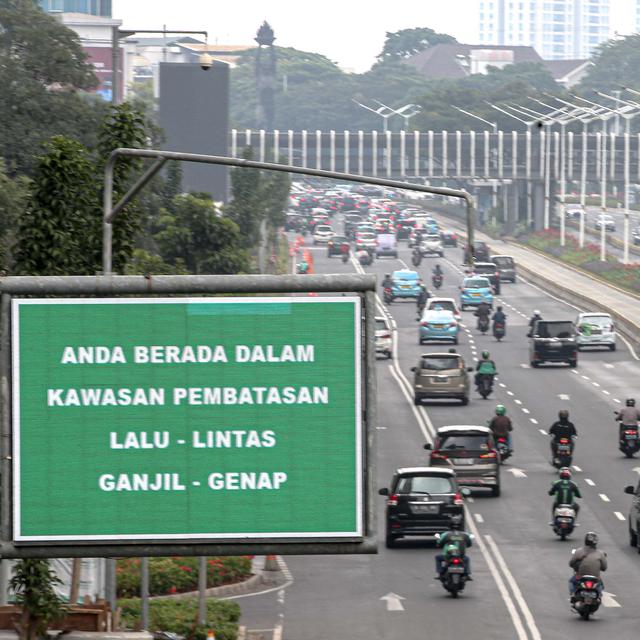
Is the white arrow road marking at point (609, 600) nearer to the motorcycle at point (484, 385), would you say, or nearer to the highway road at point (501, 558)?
the highway road at point (501, 558)

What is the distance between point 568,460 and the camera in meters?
46.5

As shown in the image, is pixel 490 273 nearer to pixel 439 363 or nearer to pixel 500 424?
pixel 439 363

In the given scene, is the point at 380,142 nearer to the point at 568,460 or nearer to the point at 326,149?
the point at 326,149

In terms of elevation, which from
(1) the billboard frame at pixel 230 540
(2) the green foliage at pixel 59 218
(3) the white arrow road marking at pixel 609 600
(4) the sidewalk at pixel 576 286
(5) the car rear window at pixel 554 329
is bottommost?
(3) the white arrow road marking at pixel 609 600

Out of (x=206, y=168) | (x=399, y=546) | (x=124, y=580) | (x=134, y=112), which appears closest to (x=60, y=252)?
(x=134, y=112)

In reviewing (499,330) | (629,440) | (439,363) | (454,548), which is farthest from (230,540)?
(499,330)

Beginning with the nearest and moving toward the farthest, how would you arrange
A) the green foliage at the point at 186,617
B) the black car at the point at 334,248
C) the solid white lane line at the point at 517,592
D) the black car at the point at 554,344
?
the green foliage at the point at 186,617 → the solid white lane line at the point at 517,592 → the black car at the point at 554,344 → the black car at the point at 334,248

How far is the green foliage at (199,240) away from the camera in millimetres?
59312

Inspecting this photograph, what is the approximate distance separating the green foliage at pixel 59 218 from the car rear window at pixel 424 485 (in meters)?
13.7

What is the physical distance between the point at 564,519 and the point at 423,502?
109 inches

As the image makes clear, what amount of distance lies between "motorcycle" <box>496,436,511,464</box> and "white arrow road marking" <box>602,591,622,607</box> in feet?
49.5

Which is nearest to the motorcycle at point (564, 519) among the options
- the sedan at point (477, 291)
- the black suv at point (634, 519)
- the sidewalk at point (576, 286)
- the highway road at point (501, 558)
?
the highway road at point (501, 558)

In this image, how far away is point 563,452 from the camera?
4638 cm

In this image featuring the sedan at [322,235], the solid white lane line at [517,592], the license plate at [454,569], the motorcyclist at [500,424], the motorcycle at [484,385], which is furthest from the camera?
the sedan at [322,235]
